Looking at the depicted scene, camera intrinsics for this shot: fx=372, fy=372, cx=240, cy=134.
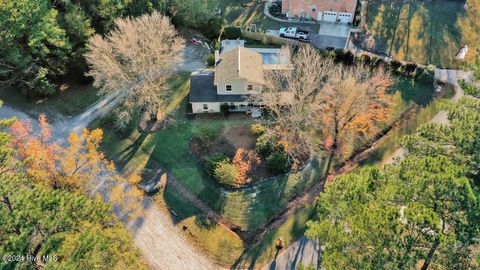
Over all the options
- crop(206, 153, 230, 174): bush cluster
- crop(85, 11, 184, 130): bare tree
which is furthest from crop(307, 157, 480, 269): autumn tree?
crop(85, 11, 184, 130): bare tree

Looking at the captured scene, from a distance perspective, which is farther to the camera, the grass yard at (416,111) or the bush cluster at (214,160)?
the grass yard at (416,111)

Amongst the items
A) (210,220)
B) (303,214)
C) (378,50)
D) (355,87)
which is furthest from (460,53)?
(210,220)

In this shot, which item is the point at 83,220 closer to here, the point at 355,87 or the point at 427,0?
the point at 355,87

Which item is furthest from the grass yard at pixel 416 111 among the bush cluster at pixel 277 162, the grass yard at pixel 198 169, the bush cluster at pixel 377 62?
the bush cluster at pixel 277 162

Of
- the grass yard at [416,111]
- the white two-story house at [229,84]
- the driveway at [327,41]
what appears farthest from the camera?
the driveway at [327,41]

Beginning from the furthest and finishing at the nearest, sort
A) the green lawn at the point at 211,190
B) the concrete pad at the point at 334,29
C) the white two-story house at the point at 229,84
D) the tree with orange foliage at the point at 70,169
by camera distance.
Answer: the concrete pad at the point at 334,29, the white two-story house at the point at 229,84, the green lawn at the point at 211,190, the tree with orange foliage at the point at 70,169

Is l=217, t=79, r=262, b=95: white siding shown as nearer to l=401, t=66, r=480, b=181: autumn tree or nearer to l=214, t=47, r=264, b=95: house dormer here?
l=214, t=47, r=264, b=95: house dormer

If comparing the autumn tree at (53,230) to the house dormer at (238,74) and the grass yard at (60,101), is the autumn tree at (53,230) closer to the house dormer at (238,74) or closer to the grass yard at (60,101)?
the grass yard at (60,101)
